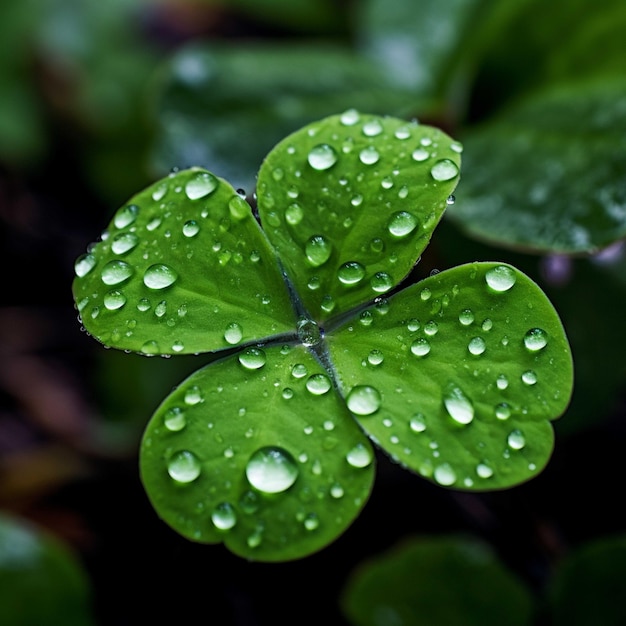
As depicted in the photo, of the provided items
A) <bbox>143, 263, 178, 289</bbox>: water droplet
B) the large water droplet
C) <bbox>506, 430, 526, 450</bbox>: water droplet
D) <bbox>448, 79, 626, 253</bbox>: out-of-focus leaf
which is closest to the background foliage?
<bbox>448, 79, 626, 253</bbox>: out-of-focus leaf

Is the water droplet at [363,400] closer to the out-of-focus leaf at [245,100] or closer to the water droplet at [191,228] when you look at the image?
the water droplet at [191,228]

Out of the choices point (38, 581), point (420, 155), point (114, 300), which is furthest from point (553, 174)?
point (38, 581)

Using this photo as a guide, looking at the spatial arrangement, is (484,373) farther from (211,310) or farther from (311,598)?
(311,598)

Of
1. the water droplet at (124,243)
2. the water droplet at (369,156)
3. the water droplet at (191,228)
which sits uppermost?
the water droplet at (369,156)

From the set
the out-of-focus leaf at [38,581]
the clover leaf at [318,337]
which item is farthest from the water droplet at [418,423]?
the out-of-focus leaf at [38,581]

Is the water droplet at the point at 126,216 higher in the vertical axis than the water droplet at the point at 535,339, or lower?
lower

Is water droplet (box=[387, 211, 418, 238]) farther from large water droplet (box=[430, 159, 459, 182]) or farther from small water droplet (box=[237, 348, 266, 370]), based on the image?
small water droplet (box=[237, 348, 266, 370])

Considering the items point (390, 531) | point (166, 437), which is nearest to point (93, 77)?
point (390, 531)
